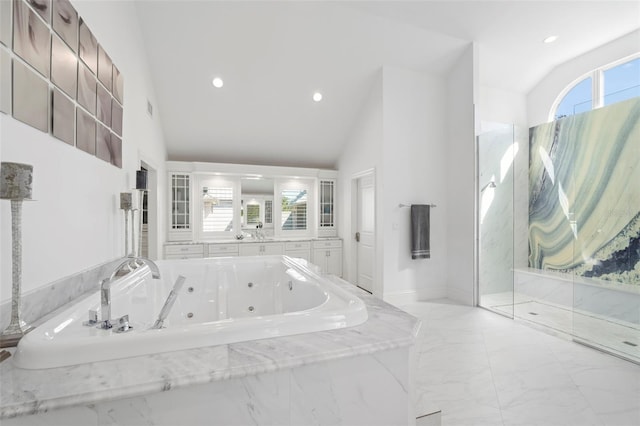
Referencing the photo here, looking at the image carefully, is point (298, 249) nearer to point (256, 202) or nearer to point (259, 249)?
point (259, 249)

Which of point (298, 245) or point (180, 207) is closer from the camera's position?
point (180, 207)

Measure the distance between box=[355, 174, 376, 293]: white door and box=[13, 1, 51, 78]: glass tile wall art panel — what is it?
11.8 ft

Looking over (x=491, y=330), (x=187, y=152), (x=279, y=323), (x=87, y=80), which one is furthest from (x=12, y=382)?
(x=187, y=152)

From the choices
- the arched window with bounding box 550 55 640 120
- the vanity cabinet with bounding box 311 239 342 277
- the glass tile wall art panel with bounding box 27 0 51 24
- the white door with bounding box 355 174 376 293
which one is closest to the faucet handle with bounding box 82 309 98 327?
the glass tile wall art panel with bounding box 27 0 51 24

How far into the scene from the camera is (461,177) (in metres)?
3.80

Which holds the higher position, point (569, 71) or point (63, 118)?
point (569, 71)

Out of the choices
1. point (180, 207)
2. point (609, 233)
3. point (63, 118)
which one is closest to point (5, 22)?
point (63, 118)

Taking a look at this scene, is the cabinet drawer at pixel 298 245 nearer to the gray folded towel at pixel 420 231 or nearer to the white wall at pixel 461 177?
the gray folded towel at pixel 420 231

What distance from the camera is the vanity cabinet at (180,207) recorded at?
4480 mm

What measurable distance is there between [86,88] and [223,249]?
2.92 meters

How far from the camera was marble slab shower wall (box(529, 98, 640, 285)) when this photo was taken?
287 centimetres

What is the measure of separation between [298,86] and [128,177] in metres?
2.45

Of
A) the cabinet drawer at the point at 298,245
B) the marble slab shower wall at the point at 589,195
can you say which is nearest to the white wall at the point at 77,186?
the cabinet drawer at the point at 298,245

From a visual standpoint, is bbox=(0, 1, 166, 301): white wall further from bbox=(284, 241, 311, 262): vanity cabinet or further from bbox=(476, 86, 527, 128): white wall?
bbox=(476, 86, 527, 128): white wall
